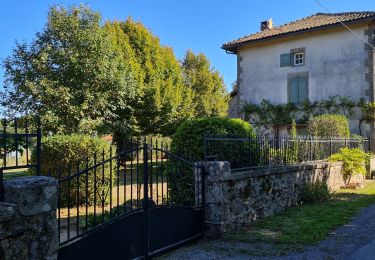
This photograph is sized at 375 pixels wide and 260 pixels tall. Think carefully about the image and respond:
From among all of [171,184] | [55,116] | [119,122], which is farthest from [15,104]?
[171,184]

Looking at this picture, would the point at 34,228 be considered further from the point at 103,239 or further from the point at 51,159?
the point at 51,159

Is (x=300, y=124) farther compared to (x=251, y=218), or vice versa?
(x=300, y=124)

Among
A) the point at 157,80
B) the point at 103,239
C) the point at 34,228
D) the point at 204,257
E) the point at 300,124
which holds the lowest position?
the point at 204,257

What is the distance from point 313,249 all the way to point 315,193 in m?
4.34

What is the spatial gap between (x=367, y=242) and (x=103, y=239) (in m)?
4.29

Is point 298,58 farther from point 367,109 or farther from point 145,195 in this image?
point 145,195

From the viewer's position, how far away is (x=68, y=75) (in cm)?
1748

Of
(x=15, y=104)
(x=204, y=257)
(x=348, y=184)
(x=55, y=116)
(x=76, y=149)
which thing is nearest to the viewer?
(x=204, y=257)

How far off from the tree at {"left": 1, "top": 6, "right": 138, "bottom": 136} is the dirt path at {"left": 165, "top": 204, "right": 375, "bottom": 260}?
489 inches

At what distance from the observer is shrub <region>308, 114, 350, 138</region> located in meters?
16.0

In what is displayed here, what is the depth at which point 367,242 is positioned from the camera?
20.5 ft

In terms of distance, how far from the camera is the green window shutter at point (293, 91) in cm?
1995

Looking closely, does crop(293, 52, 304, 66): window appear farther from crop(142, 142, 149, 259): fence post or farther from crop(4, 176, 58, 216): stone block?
crop(4, 176, 58, 216): stone block

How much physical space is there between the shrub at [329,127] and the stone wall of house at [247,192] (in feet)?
20.3
